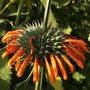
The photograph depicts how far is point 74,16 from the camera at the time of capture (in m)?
3.43

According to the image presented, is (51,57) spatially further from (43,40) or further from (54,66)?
(43,40)

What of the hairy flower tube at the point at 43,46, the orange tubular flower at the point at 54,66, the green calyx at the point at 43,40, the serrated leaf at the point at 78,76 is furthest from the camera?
the serrated leaf at the point at 78,76

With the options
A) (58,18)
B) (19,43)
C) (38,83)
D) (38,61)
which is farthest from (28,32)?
(58,18)

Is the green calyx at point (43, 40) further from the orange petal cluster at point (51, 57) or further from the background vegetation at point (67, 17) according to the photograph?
the background vegetation at point (67, 17)

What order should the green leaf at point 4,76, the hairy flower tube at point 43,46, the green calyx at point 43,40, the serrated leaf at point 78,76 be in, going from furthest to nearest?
the serrated leaf at point 78,76 → the green leaf at point 4,76 → the green calyx at point 43,40 → the hairy flower tube at point 43,46


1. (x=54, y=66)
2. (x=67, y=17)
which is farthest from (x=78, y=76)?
(x=54, y=66)

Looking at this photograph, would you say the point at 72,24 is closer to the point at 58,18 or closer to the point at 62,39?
the point at 58,18

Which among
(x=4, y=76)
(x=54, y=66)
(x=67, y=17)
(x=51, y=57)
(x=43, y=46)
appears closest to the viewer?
(x=54, y=66)

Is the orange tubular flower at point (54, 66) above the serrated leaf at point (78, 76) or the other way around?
above

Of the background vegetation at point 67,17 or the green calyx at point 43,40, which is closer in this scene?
the green calyx at point 43,40

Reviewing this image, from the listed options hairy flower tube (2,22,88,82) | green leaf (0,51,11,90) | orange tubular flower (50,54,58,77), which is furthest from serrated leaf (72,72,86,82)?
orange tubular flower (50,54,58,77)

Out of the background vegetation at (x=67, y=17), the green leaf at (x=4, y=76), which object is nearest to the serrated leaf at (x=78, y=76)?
the background vegetation at (x=67, y=17)

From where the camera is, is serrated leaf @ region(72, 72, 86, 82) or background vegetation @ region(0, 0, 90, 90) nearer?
background vegetation @ region(0, 0, 90, 90)

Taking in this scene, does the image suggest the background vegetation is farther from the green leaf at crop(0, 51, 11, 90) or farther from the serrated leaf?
the green leaf at crop(0, 51, 11, 90)
